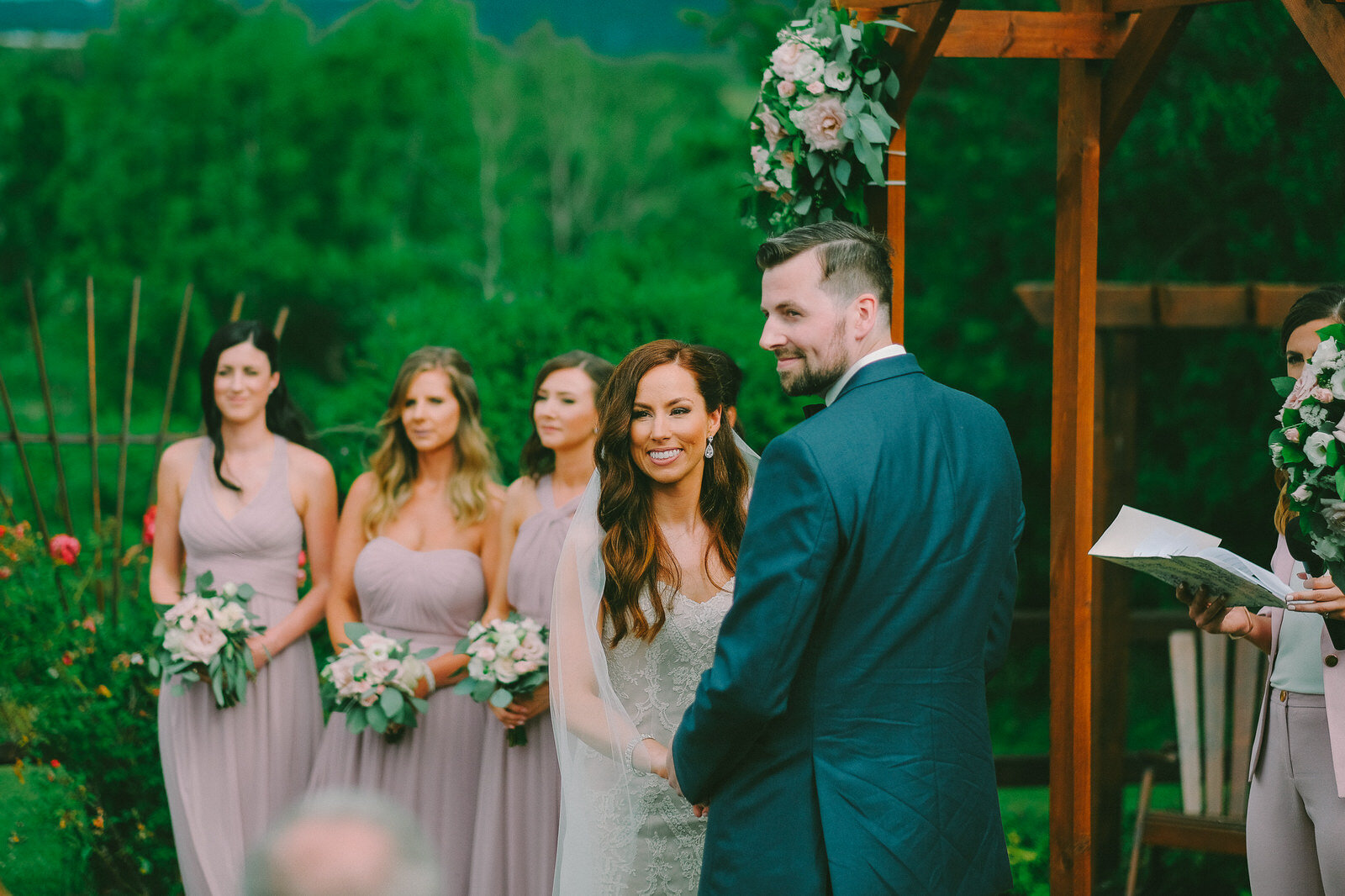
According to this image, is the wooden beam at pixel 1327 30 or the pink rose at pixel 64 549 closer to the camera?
the wooden beam at pixel 1327 30

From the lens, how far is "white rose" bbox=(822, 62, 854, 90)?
3.40 metres

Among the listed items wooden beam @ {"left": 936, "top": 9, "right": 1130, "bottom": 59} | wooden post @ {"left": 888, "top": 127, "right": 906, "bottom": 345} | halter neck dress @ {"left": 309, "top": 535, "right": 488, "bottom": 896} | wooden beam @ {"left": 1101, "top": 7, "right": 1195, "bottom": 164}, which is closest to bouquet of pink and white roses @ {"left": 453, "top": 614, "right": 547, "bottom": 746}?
halter neck dress @ {"left": 309, "top": 535, "right": 488, "bottom": 896}

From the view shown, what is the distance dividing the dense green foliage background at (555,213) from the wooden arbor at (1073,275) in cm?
128

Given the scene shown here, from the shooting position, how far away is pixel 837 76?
341cm

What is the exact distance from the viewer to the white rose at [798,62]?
11.2 feet

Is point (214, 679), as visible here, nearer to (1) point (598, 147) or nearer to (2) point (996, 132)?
(2) point (996, 132)

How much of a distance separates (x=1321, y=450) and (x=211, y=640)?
10.8 feet

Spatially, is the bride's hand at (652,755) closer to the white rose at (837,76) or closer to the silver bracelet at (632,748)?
the silver bracelet at (632,748)

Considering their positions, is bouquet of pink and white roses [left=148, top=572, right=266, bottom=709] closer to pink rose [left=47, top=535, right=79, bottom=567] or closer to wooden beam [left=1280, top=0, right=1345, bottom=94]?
pink rose [left=47, top=535, right=79, bottom=567]

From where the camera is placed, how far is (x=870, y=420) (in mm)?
2447

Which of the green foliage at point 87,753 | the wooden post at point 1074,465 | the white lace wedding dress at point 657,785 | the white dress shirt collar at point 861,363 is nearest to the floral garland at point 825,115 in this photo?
the wooden post at point 1074,465

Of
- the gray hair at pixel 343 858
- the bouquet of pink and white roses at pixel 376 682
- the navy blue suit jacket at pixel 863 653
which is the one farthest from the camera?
the bouquet of pink and white roses at pixel 376 682

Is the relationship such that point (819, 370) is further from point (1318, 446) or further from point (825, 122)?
point (825, 122)

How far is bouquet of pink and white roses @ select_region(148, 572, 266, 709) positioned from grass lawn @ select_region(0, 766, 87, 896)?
987 mm
